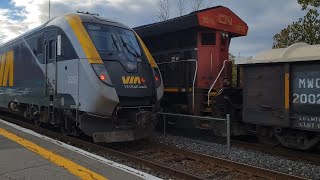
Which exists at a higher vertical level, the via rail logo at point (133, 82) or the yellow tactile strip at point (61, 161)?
the via rail logo at point (133, 82)

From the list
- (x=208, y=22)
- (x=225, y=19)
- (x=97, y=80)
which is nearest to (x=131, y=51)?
(x=97, y=80)

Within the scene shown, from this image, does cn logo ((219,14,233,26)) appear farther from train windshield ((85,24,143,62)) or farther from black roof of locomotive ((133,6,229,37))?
train windshield ((85,24,143,62))

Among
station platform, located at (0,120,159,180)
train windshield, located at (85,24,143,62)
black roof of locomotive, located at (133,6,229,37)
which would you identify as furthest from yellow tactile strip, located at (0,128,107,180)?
black roof of locomotive, located at (133,6,229,37)

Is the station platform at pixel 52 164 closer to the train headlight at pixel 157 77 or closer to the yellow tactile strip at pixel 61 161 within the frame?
the yellow tactile strip at pixel 61 161

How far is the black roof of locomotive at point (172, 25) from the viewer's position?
1174 centimetres

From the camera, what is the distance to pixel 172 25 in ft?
40.7

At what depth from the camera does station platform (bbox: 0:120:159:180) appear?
21.0ft

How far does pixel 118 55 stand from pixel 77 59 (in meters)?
0.97

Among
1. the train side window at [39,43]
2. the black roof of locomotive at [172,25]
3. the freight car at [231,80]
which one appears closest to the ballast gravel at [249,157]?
the freight car at [231,80]

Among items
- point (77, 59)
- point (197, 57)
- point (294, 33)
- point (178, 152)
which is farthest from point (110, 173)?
point (294, 33)

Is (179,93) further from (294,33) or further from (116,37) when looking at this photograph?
(294,33)

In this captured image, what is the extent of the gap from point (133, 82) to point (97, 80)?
3.21 feet

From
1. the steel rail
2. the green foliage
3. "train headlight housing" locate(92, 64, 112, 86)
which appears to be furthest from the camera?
the green foliage

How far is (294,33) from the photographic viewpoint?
754 inches
